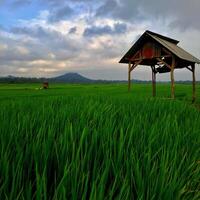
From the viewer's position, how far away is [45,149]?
1.68 meters

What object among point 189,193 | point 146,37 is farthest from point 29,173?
point 146,37

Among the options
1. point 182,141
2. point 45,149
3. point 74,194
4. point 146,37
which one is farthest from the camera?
point 146,37

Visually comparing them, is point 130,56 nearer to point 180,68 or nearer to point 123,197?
point 180,68

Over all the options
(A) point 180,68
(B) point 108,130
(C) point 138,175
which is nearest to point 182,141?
(B) point 108,130

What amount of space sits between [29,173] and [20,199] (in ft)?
1.20

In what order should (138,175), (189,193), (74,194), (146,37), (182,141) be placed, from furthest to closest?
(146,37) < (182,141) < (189,193) < (138,175) < (74,194)

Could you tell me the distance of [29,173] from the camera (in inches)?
61.3

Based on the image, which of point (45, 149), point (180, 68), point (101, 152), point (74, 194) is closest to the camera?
point (74, 194)

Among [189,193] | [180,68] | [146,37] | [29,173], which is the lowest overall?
[189,193]

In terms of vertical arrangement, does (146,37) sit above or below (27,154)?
above

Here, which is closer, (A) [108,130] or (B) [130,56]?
(A) [108,130]

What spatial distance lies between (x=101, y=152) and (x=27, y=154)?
1.56 ft

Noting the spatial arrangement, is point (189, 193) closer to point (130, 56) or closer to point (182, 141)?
point (182, 141)

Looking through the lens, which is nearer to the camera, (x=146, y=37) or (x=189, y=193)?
(x=189, y=193)
